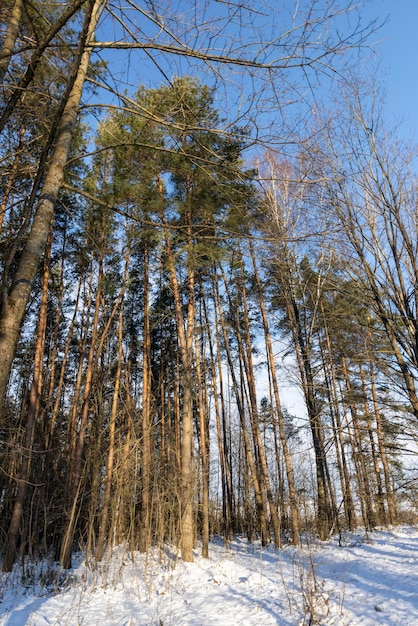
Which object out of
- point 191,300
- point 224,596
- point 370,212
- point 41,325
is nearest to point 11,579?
point 224,596

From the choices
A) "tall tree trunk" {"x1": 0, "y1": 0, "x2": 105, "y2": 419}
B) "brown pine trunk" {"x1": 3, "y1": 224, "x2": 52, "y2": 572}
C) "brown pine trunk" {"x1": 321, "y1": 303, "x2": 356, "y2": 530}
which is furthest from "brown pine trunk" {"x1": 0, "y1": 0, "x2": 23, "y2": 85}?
"brown pine trunk" {"x1": 3, "y1": 224, "x2": 52, "y2": 572}

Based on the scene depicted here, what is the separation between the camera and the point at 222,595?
6.04 meters

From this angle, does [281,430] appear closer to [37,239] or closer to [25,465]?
[25,465]

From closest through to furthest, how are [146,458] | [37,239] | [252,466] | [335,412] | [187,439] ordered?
[37,239] < [146,458] < [187,439] < [335,412] < [252,466]

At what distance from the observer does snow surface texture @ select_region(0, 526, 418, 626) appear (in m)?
4.55

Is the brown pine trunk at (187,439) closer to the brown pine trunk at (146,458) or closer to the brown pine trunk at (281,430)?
the brown pine trunk at (146,458)

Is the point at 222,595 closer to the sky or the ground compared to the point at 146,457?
closer to the ground

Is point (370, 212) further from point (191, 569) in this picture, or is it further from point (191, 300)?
point (191, 569)

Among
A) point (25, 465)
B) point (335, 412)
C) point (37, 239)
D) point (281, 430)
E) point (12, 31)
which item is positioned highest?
point (12, 31)

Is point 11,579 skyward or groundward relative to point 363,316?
groundward

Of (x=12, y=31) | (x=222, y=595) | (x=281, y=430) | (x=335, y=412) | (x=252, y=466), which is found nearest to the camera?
(x=12, y=31)

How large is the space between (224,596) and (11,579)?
391 centimetres

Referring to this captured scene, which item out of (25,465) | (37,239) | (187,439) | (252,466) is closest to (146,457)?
(187,439)

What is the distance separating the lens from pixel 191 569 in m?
7.80
